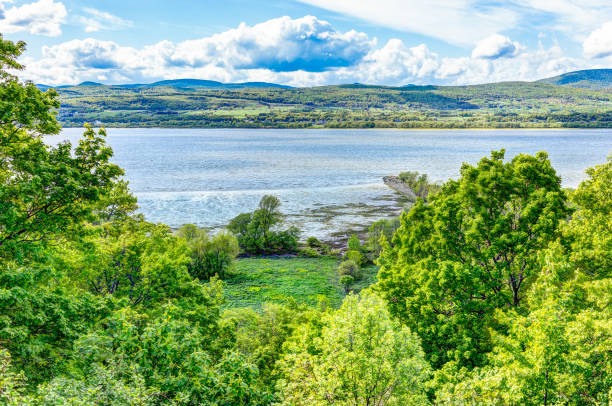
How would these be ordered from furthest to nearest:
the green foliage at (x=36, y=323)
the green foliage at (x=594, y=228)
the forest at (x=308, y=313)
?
the green foliage at (x=594, y=228) → the green foliage at (x=36, y=323) → the forest at (x=308, y=313)

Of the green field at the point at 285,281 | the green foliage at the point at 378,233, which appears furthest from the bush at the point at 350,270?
the green foliage at the point at 378,233

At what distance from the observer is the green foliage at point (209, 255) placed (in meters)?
58.2

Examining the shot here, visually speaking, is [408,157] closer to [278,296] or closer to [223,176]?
[223,176]

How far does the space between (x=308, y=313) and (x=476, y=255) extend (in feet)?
35.4

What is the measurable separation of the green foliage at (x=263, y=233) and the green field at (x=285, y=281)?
428 centimetres

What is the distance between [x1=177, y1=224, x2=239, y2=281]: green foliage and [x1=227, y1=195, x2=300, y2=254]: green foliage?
44.0 ft

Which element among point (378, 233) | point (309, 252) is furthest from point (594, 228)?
point (309, 252)

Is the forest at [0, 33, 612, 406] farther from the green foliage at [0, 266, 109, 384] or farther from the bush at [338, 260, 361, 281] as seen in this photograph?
the bush at [338, 260, 361, 281]

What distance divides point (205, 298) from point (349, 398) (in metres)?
12.4

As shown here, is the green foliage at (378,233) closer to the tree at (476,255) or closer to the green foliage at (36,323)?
the tree at (476,255)

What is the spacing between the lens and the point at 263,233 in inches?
2916

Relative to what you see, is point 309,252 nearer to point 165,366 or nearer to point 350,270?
point 350,270

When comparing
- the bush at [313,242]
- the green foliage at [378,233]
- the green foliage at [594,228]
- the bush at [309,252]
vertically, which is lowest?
the bush at [309,252]

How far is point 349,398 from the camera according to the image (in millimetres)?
12586
